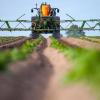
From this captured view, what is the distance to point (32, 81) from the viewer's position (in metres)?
5.49

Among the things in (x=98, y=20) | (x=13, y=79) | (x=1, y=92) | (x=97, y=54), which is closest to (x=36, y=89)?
(x=13, y=79)

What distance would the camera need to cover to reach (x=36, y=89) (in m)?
4.92

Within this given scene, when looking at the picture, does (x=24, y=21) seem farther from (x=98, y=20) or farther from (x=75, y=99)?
(x=75, y=99)

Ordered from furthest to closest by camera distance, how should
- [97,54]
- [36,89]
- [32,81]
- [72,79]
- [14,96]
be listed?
[32,81]
[36,89]
[14,96]
[97,54]
[72,79]

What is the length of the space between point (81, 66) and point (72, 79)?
5.1 inches

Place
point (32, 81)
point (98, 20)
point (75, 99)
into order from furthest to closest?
point (98, 20) → point (32, 81) → point (75, 99)

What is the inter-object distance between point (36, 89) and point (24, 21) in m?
33.8

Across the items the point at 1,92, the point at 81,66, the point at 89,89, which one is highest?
the point at 81,66

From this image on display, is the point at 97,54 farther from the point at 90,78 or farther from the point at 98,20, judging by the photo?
the point at 98,20

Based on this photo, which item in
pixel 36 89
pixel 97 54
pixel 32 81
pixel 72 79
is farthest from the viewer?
pixel 32 81

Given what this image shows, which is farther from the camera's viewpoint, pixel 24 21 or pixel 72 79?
pixel 24 21

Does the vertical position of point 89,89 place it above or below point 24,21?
above

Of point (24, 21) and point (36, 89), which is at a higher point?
point (36, 89)

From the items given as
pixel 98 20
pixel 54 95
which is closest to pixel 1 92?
pixel 54 95
